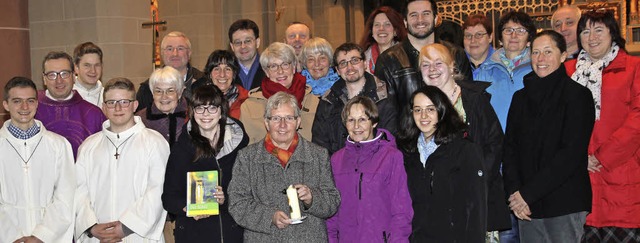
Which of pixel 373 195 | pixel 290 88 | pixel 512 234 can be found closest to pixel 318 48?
pixel 290 88

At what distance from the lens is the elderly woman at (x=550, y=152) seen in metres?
5.77

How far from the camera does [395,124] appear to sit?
244 inches

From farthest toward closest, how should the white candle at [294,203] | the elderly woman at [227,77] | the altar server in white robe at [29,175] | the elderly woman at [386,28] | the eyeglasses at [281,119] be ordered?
the elderly woman at [386,28], the elderly woman at [227,77], the altar server in white robe at [29,175], the eyeglasses at [281,119], the white candle at [294,203]

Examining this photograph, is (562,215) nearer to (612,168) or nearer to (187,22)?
(612,168)

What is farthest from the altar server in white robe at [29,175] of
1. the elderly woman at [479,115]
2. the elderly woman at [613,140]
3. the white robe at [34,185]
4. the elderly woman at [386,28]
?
the elderly woman at [613,140]

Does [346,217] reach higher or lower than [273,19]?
lower

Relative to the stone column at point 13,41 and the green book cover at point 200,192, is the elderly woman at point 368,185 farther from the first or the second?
the stone column at point 13,41

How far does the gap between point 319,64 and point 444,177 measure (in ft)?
7.23

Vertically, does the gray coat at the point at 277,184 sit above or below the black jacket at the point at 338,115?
below

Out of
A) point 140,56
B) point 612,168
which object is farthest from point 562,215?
point 140,56

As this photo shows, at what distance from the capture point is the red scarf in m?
6.52

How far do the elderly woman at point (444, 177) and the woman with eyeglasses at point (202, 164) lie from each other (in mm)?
1332

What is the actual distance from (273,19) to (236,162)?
766 centimetres

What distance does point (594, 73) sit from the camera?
20.6 ft
